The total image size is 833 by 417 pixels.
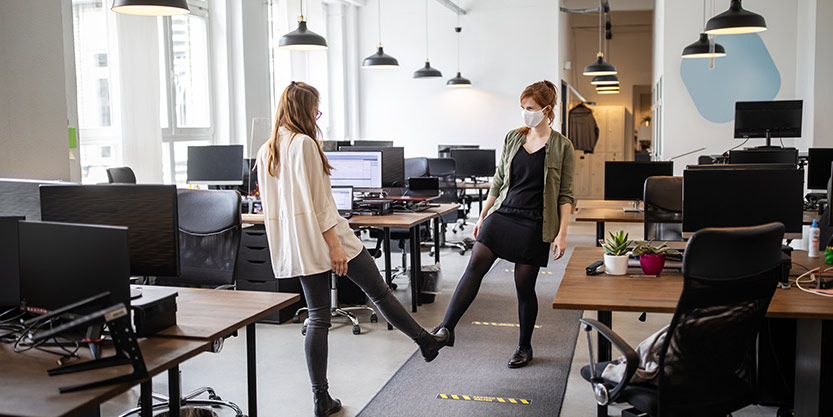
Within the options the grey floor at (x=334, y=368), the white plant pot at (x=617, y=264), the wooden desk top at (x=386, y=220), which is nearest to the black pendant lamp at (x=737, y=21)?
the grey floor at (x=334, y=368)

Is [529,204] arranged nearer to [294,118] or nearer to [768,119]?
[294,118]

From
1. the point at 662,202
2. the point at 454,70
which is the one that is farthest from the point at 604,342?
the point at 454,70

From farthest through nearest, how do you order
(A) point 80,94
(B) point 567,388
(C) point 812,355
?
1. (A) point 80,94
2. (B) point 567,388
3. (C) point 812,355

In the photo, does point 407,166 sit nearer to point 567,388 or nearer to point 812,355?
point 567,388

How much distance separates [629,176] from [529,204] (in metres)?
2.24

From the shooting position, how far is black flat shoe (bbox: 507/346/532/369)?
407cm

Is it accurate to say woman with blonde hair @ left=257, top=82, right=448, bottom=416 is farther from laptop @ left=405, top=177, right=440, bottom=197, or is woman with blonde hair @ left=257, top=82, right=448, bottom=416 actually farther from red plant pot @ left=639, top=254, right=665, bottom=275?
laptop @ left=405, top=177, right=440, bottom=197

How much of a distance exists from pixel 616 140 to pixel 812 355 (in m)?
14.8

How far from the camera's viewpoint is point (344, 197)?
203 inches

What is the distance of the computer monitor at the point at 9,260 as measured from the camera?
2273 millimetres

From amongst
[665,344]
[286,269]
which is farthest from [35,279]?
[665,344]

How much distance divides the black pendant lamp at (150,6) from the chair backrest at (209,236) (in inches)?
46.6

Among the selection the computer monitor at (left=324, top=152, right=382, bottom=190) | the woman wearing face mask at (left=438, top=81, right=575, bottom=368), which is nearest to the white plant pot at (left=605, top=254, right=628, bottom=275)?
the woman wearing face mask at (left=438, top=81, right=575, bottom=368)

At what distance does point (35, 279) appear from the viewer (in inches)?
82.0
